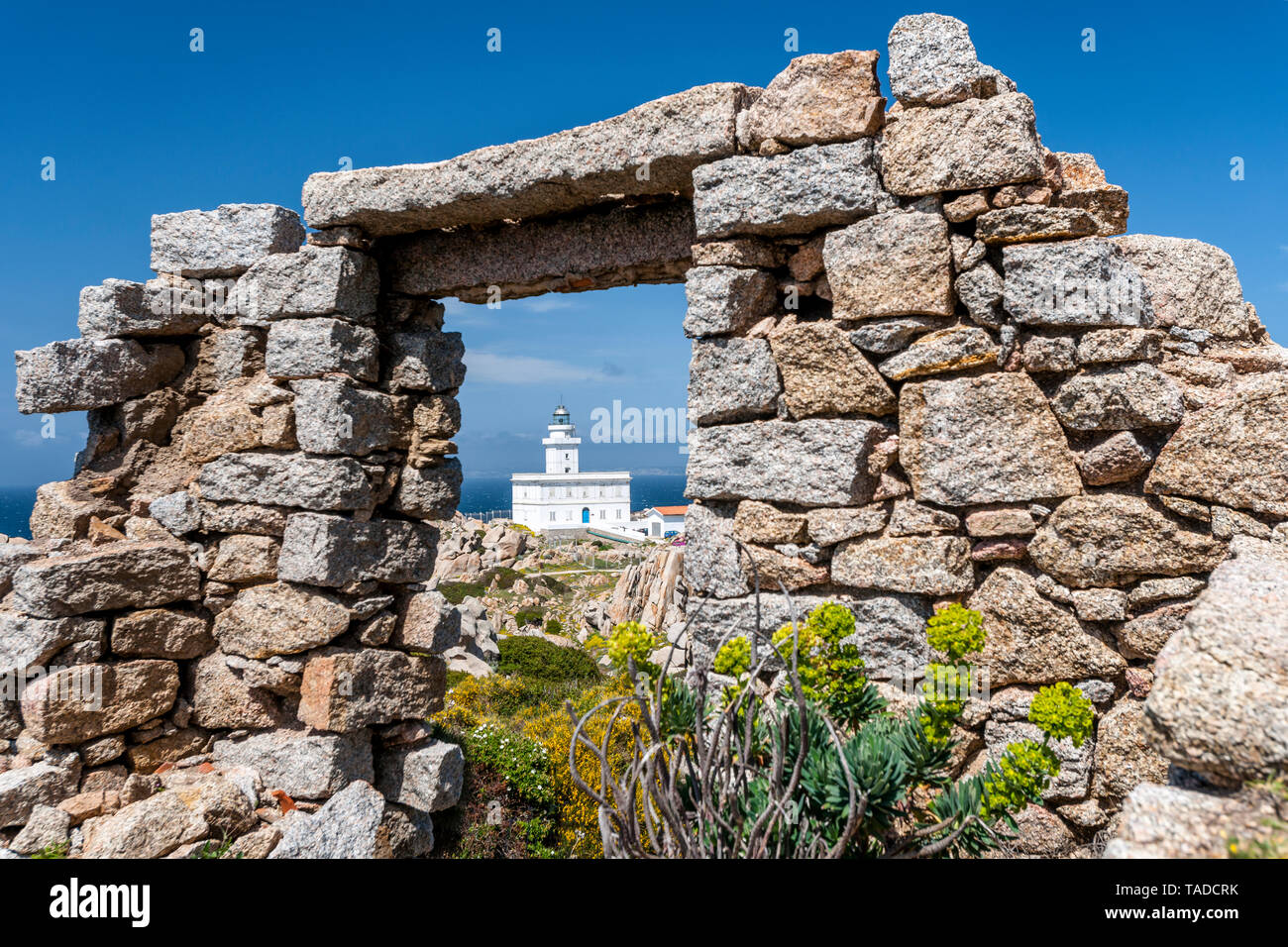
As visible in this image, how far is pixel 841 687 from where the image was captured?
2.61 metres

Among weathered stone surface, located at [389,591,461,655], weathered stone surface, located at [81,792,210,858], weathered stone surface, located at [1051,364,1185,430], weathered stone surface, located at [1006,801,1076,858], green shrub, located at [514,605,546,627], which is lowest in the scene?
green shrub, located at [514,605,546,627]

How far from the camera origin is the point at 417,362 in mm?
4754

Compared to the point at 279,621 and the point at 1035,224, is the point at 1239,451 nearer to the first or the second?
the point at 1035,224

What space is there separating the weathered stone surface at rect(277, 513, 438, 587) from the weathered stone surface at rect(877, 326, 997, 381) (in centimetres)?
296

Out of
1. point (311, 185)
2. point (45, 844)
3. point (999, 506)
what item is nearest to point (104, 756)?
point (45, 844)

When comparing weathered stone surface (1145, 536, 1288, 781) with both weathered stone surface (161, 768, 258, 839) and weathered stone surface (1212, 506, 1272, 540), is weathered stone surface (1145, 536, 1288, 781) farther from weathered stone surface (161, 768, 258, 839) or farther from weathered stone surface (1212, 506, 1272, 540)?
weathered stone surface (161, 768, 258, 839)

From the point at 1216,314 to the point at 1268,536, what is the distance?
2.90 ft

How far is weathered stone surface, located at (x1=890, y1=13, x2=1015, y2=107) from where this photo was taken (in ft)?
10.1

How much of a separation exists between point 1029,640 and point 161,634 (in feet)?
14.4

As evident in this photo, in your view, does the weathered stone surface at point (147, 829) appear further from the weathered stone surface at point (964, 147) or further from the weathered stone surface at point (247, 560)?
the weathered stone surface at point (964, 147)

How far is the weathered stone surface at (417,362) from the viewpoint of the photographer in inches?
187

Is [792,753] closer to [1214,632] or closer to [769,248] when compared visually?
[1214,632]

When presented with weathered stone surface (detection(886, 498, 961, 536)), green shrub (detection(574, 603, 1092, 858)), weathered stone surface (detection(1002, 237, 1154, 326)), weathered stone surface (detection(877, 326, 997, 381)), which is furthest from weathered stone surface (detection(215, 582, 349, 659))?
weathered stone surface (detection(1002, 237, 1154, 326))

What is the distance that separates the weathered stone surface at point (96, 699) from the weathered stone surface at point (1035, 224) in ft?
15.4
